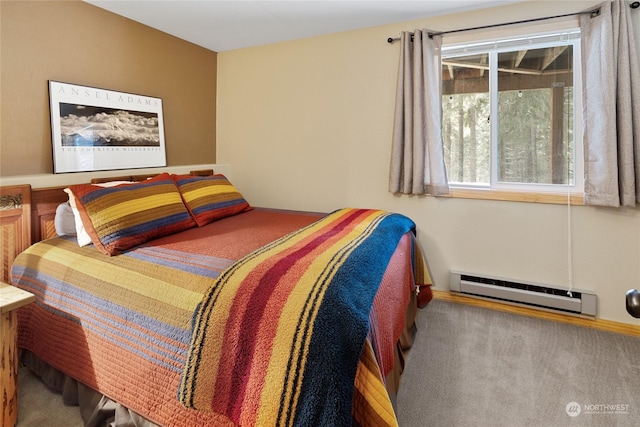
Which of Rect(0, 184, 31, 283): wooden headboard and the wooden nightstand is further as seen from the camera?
Rect(0, 184, 31, 283): wooden headboard

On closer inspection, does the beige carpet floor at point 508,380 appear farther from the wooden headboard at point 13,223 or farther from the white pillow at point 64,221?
the white pillow at point 64,221

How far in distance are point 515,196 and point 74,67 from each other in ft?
10.8

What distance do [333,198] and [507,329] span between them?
171cm

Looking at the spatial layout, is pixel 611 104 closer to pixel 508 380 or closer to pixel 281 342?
pixel 508 380

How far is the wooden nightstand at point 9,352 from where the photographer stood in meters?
1.45

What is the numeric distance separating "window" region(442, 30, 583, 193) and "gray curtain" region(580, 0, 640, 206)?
0.17m

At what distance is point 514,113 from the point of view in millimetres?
2656

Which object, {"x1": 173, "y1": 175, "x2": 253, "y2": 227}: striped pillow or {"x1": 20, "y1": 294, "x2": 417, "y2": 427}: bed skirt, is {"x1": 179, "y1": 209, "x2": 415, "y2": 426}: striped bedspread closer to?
{"x1": 20, "y1": 294, "x2": 417, "y2": 427}: bed skirt

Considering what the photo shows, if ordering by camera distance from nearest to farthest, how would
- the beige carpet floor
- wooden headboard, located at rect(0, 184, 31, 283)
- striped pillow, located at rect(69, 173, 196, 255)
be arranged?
1. the beige carpet floor
2. striped pillow, located at rect(69, 173, 196, 255)
3. wooden headboard, located at rect(0, 184, 31, 283)

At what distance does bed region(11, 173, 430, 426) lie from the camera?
1069 mm

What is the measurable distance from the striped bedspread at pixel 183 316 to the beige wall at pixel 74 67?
751 mm

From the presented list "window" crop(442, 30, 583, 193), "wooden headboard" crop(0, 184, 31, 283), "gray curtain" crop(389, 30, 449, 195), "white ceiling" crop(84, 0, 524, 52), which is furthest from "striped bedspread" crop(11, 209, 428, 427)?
"white ceiling" crop(84, 0, 524, 52)

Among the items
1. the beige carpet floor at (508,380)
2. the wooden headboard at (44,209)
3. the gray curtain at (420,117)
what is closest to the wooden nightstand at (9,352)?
the beige carpet floor at (508,380)

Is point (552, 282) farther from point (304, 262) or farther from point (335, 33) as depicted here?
point (335, 33)
